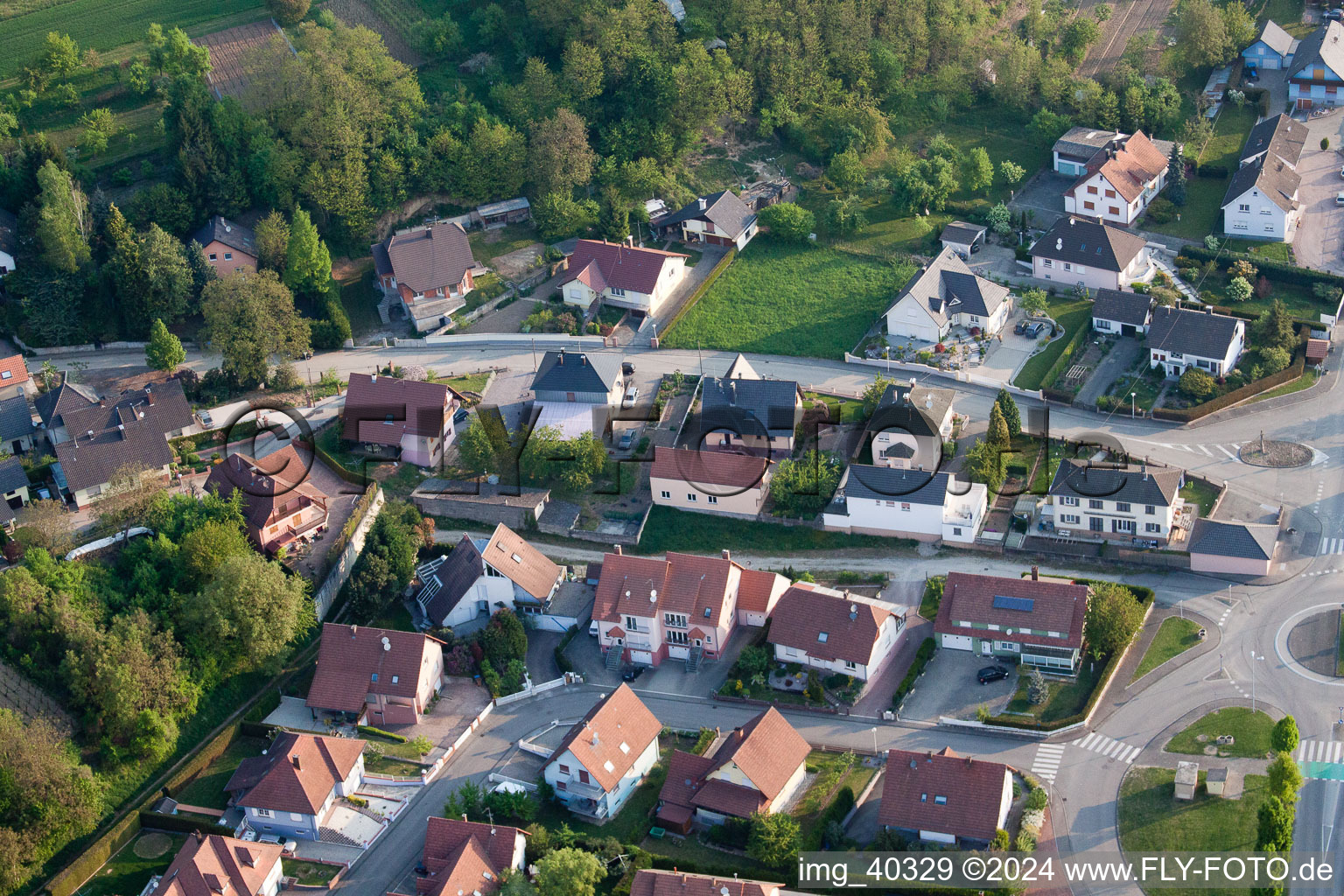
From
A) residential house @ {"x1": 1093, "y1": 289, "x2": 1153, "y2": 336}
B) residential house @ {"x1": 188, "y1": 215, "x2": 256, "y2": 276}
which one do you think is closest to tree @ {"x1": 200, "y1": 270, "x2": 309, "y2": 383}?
residential house @ {"x1": 188, "y1": 215, "x2": 256, "y2": 276}

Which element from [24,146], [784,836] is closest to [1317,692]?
[784,836]

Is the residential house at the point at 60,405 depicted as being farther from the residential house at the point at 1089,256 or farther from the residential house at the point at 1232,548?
the residential house at the point at 1232,548

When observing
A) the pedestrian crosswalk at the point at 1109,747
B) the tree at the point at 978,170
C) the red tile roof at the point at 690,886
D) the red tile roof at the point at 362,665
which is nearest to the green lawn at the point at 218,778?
the red tile roof at the point at 362,665

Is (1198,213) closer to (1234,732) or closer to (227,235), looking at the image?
(1234,732)

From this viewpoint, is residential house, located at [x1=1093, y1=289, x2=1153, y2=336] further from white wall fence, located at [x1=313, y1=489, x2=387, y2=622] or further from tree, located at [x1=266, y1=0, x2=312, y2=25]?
tree, located at [x1=266, y1=0, x2=312, y2=25]

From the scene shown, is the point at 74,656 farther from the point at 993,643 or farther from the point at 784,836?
the point at 993,643

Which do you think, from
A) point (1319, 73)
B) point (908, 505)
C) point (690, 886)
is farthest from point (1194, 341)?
point (690, 886)
